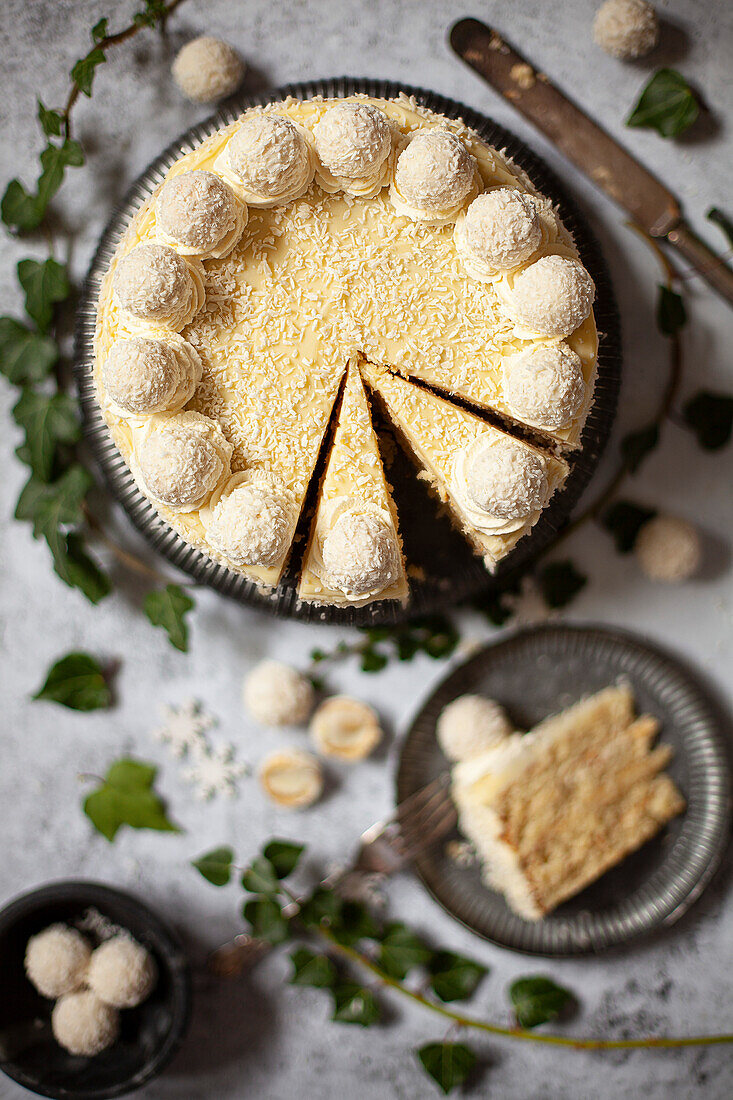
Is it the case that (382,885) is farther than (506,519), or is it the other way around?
(382,885)

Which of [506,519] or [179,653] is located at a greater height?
[506,519]

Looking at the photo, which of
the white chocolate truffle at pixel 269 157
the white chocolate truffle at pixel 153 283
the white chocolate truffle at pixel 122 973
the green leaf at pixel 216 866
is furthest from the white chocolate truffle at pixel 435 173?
the white chocolate truffle at pixel 122 973

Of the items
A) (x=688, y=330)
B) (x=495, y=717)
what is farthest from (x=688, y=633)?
(x=688, y=330)

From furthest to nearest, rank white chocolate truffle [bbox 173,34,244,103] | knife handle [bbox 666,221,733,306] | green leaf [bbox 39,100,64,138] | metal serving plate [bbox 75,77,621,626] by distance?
knife handle [bbox 666,221,733,306], white chocolate truffle [bbox 173,34,244,103], green leaf [bbox 39,100,64,138], metal serving plate [bbox 75,77,621,626]

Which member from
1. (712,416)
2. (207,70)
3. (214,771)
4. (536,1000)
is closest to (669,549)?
(712,416)

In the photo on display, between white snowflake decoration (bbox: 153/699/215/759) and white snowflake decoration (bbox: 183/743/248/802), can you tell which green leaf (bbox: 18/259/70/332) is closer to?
white snowflake decoration (bbox: 153/699/215/759)

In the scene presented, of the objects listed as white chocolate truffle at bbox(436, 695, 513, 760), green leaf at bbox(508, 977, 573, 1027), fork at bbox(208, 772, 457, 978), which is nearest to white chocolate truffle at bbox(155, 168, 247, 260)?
white chocolate truffle at bbox(436, 695, 513, 760)

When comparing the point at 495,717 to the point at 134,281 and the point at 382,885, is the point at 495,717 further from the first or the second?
the point at 134,281
